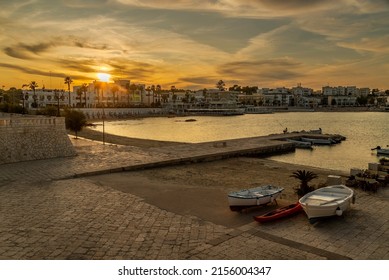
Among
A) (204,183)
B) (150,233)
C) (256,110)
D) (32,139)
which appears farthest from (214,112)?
(150,233)

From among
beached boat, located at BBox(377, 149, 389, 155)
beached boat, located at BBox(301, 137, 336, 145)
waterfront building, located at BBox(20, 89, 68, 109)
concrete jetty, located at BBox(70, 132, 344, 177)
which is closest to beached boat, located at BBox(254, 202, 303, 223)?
concrete jetty, located at BBox(70, 132, 344, 177)

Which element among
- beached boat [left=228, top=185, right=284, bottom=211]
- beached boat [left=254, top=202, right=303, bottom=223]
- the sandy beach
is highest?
beached boat [left=228, top=185, right=284, bottom=211]

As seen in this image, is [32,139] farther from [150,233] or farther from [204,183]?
[150,233]

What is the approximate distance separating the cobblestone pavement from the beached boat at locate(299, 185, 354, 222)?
36 centimetres

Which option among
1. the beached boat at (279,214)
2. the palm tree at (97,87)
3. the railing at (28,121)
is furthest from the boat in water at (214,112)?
the beached boat at (279,214)

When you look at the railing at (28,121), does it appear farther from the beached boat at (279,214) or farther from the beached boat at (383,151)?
the beached boat at (383,151)

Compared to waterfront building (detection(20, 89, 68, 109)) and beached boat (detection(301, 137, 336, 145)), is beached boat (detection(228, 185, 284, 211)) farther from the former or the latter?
waterfront building (detection(20, 89, 68, 109))

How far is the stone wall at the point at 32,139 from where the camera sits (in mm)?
21000

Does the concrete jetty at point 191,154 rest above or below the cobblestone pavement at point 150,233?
below

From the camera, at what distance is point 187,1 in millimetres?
13102

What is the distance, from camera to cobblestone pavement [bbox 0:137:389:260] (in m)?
7.91

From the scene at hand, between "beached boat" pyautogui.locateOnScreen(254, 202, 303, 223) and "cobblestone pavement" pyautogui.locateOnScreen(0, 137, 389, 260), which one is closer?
"cobblestone pavement" pyautogui.locateOnScreen(0, 137, 389, 260)

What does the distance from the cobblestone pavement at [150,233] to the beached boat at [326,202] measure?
0.36 meters
